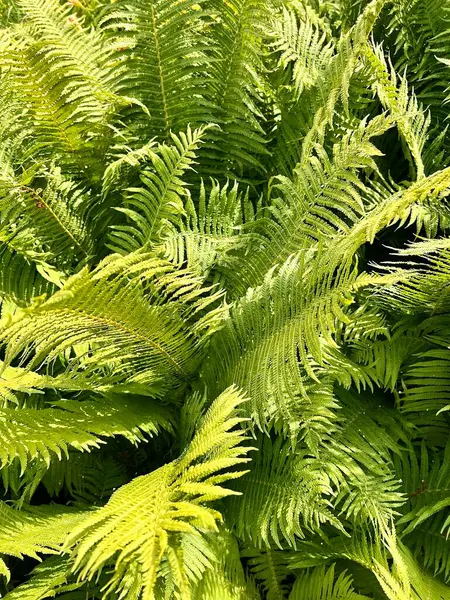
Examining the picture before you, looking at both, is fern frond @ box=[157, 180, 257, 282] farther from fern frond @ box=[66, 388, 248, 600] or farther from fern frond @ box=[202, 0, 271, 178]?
fern frond @ box=[66, 388, 248, 600]

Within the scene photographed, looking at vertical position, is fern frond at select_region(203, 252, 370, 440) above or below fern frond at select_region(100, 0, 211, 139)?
below

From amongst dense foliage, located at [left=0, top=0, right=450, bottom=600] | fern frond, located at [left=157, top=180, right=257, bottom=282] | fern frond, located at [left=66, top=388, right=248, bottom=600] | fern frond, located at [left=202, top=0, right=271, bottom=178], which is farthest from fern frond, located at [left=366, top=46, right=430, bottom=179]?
fern frond, located at [left=66, top=388, right=248, bottom=600]

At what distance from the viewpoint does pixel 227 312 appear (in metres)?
1.25

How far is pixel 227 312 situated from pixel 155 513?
0.52 metres

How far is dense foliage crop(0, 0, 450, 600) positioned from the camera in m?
1.01

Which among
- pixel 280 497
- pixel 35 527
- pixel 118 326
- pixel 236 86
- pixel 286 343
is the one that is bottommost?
pixel 280 497

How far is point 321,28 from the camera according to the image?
1697 millimetres

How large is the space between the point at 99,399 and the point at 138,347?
0.15 meters

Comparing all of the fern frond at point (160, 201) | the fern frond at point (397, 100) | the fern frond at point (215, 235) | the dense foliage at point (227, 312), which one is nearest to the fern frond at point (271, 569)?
the dense foliage at point (227, 312)

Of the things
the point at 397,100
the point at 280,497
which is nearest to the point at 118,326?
the point at 280,497

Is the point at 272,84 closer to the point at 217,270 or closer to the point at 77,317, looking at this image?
the point at 217,270

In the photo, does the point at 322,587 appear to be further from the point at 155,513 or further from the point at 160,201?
the point at 160,201

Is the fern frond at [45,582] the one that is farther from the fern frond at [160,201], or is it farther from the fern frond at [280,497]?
the fern frond at [160,201]

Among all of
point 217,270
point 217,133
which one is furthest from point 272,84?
point 217,270
